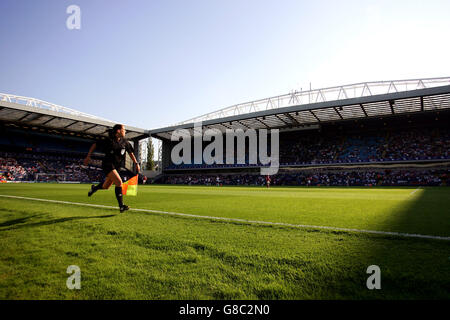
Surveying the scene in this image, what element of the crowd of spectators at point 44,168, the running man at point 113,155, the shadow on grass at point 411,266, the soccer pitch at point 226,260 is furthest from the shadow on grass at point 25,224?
the crowd of spectators at point 44,168

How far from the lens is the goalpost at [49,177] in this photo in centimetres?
4072

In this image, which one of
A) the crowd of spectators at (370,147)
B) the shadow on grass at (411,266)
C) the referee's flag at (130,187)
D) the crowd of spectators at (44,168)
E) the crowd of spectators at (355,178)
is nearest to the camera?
the shadow on grass at (411,266)

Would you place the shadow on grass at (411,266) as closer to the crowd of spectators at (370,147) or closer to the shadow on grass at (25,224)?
the shadow on grass at (25,224)

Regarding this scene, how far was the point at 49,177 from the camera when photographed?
41.9 m

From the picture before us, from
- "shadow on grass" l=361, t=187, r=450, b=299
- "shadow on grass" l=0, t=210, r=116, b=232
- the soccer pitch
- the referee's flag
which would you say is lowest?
"shadow on grass" l=0, t=210, r=116, b=232

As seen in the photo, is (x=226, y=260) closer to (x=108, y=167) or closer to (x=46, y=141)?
(x=108, y=167)

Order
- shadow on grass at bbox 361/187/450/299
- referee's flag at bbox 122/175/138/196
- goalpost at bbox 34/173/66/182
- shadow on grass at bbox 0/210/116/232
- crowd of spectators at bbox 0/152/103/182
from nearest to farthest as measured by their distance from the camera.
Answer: shadow on grass at bbox 361/187/450/299, shadow on grass at bbox 0/210/116/232, referee's flag at bbox 122/175/138/196, crowd of spectators at bbox 0/152/103/182, goalpost at bbox 34/173/66/182

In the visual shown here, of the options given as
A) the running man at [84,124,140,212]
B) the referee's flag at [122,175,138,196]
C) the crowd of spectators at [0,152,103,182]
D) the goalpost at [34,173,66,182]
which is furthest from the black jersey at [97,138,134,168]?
the goalpost at [34,173,66,182]

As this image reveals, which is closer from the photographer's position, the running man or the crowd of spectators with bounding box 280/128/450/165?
the running man

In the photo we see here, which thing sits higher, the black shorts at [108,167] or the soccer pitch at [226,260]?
the black shorts at [108,167]

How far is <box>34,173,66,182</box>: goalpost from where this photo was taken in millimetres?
40719

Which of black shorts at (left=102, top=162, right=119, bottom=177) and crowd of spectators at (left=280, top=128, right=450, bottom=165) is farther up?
crowd of spectators at (left=280, top=128, right=450, bottom=165)

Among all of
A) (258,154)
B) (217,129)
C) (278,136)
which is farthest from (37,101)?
(278,136)

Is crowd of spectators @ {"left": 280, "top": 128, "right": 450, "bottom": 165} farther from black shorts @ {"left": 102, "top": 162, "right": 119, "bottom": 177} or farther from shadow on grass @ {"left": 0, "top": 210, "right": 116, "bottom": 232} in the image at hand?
shadow on grass @ {"left": 0, "top": 210, "right": 116, "bottom": 232}
